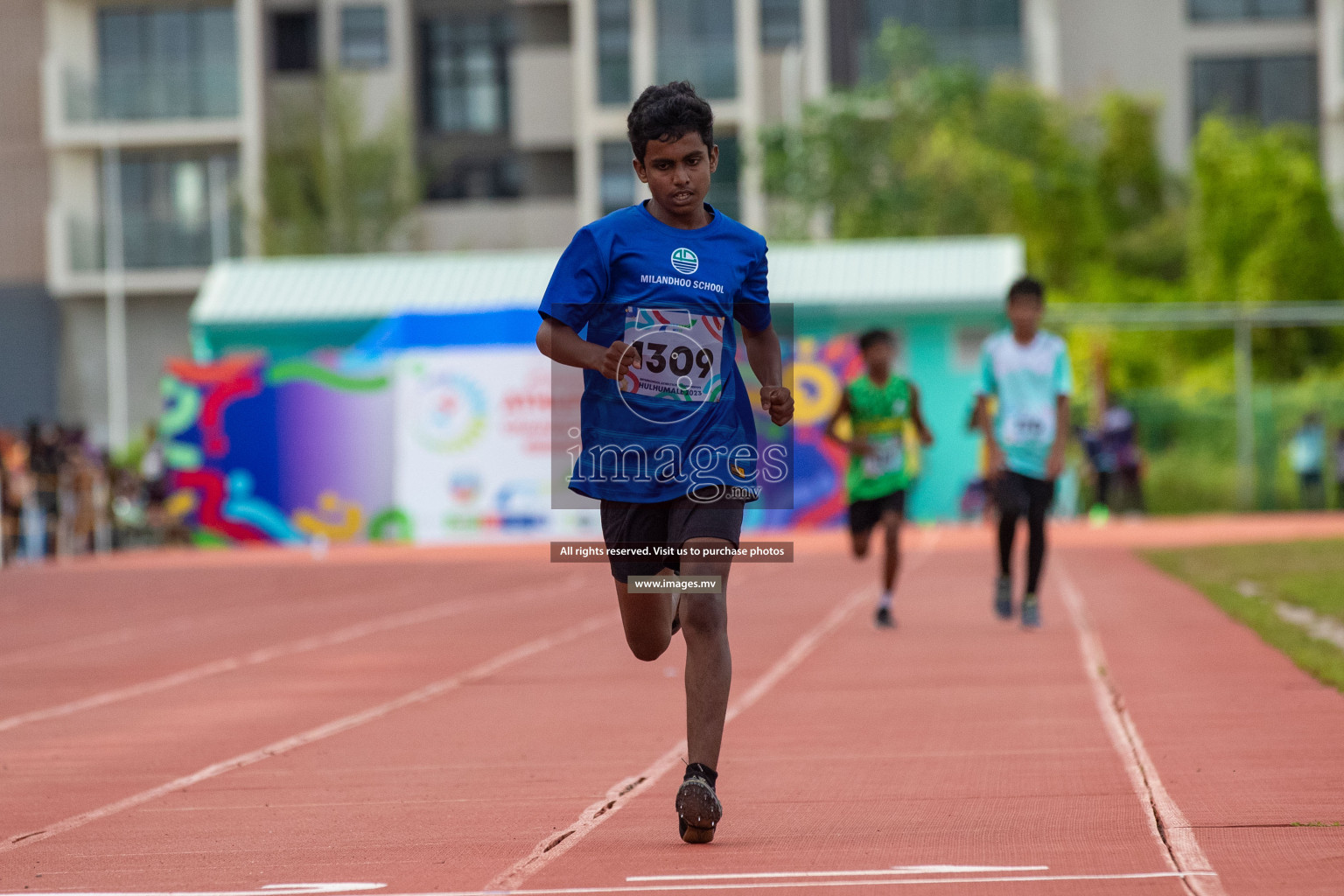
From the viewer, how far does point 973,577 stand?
58.3ft

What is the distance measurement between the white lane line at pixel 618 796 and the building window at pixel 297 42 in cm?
3993

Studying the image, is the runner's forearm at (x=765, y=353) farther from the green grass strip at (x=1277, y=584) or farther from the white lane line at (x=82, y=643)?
the white lane line at (x=82, y=643)

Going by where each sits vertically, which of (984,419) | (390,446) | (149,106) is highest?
(149,106)

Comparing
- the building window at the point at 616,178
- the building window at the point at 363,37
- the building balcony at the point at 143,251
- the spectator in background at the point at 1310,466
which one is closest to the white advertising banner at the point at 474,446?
the spectator in background at the point at 1310,466

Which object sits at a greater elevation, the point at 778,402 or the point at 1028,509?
the point at 778,402

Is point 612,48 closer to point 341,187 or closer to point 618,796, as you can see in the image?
point 341,187

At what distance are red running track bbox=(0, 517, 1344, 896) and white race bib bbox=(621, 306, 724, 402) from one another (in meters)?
1.24

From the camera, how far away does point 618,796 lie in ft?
21.4

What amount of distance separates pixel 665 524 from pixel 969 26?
1694 inches

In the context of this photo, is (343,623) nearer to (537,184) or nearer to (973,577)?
(973,577)

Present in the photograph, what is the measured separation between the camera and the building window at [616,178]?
149ft

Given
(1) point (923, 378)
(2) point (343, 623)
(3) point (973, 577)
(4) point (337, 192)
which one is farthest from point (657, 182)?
(4) point (337, 192)


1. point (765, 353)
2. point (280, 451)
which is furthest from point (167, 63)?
point (765, 353)

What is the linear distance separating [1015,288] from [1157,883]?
736 centimetres
